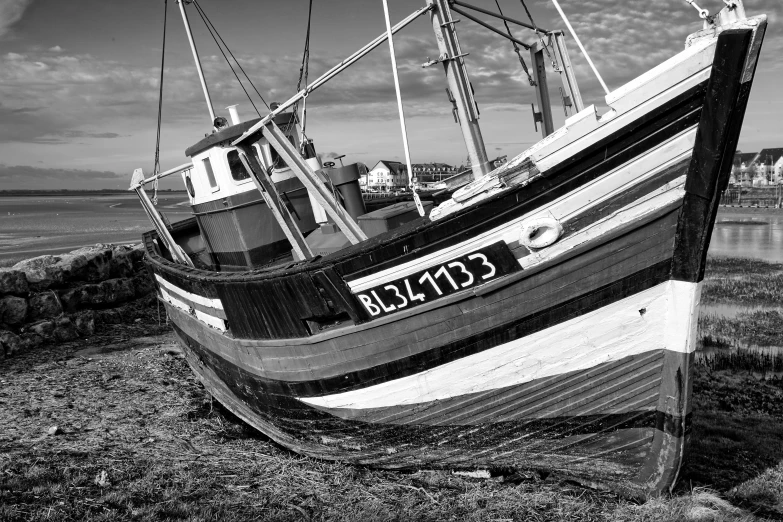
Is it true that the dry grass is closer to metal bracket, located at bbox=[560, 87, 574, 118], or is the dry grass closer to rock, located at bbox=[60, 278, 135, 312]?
metal bracket, located at bbox=[560, 87, 574, 118]

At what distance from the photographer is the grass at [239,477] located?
189 inches

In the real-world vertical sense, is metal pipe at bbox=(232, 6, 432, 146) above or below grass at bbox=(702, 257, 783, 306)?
above

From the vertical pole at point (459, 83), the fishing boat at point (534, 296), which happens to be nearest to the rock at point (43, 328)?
the fishing boat at point (534, 296)

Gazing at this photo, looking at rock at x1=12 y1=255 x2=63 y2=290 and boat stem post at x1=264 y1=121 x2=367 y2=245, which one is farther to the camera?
rock at x1=12 y1=255 x2=63 y2=290

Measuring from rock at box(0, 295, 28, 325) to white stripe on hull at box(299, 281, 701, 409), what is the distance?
29.6 ft

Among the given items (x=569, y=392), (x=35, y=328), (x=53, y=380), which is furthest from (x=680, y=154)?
→ (x=35, y=328)

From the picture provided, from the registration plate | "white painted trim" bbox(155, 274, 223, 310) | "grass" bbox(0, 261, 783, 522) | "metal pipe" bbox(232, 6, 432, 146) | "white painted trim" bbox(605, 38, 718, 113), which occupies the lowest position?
"grass" bbox(0, 261, 783, 522)

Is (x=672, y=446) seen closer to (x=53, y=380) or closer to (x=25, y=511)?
(x=25, y=511)

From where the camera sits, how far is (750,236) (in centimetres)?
3581

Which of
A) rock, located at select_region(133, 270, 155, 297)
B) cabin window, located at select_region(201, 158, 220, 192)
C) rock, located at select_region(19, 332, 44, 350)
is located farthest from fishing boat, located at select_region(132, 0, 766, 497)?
rock, located at select_region(133, 270, 155, 297)

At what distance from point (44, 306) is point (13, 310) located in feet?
2.08

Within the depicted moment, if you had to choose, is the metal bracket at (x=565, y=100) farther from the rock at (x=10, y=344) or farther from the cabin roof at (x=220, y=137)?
the rock at (x=10, y=344)

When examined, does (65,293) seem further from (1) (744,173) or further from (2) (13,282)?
(1) (744,173)

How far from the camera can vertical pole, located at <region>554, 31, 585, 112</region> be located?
23.9ft
